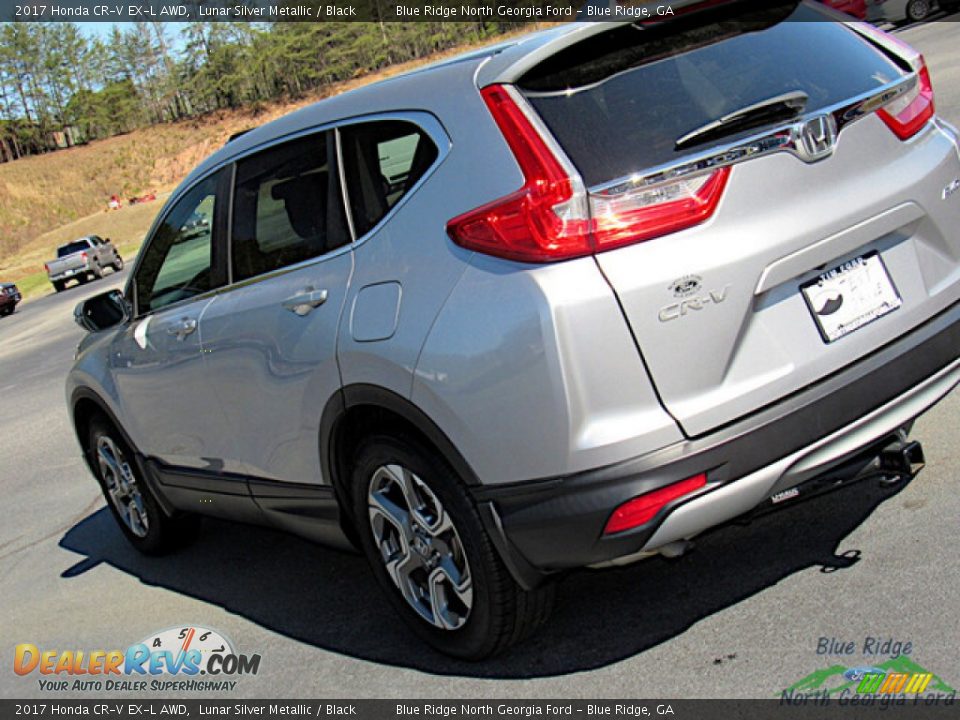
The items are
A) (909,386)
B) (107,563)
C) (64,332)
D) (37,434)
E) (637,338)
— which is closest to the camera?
(637,338)

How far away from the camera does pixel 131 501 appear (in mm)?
6102

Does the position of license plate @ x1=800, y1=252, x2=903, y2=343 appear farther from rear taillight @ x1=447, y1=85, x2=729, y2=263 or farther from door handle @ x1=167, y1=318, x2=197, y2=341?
door handle @ x1=167, y1=318, x2=197, y2=341

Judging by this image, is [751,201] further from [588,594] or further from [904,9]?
[904,9]

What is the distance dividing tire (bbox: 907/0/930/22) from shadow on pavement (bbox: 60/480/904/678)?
85.8 ft

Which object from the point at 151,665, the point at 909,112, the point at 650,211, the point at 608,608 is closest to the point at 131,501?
the point at 151,665

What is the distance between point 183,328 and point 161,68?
5673 inches

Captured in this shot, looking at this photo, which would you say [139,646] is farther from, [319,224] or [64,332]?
[64,332]

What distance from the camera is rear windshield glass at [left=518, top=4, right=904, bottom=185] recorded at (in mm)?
3268

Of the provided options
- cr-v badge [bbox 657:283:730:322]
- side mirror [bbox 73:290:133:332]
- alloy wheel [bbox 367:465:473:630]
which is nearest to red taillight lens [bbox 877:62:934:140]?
cr-v badge [bbox 657:283:730:322]

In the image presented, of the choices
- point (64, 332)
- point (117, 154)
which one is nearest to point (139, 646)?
point (64, 332)

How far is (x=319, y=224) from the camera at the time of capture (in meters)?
4.12

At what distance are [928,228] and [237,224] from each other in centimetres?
267
